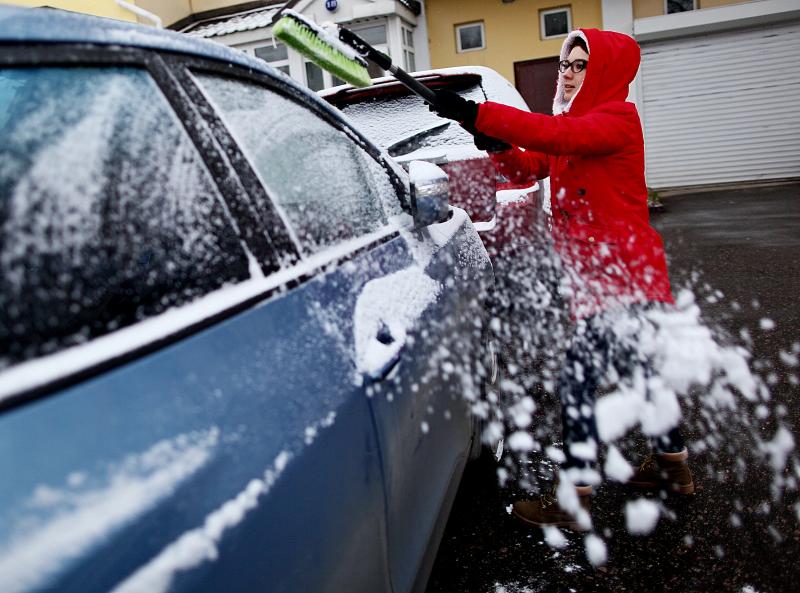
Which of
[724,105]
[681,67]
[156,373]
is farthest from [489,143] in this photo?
[724,105]

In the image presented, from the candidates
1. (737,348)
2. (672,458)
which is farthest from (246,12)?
(672,458)

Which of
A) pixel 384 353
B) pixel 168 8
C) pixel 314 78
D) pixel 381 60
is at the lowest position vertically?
pixel 384 353

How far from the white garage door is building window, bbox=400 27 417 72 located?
17.7ft

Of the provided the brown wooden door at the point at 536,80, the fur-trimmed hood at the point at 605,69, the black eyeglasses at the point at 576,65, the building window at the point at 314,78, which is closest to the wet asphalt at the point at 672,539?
the fur-trimmed hood at the point at 605,69

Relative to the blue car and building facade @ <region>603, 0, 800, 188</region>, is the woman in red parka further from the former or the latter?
building facade @ <region>603, 0, 800, 188</region>

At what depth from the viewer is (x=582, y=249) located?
261cm

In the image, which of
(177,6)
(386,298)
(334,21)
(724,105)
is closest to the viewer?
(386,298)

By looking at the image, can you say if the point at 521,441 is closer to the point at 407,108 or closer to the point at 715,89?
the point at 407,108

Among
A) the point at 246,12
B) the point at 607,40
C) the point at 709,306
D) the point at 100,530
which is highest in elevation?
the point at 246,12

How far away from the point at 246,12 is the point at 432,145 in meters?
15.5

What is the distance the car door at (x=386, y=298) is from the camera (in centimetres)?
155

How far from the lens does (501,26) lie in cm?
1577

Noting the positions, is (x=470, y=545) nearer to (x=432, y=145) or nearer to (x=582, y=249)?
(x=582, y=249)

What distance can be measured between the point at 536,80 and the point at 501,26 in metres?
1.52
